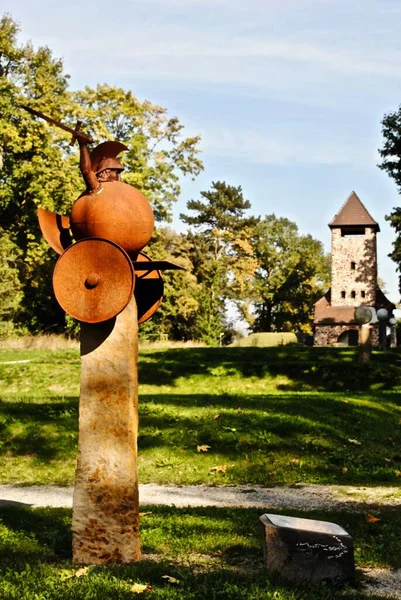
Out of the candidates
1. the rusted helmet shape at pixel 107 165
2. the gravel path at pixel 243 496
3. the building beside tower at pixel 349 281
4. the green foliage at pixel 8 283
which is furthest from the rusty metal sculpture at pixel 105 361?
the building beside tower at pixel 349 281

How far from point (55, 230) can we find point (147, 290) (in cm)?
91

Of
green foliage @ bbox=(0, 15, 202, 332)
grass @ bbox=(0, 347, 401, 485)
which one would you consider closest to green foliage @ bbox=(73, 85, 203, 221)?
green foliage @ bbox=(0, 15, 202, 332)

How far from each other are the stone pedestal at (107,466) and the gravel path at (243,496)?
2.91 m

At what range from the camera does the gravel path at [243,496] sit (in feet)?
29.3

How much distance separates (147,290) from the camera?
6.84 m

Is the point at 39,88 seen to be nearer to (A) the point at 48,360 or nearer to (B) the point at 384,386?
(A) the point at 48,360

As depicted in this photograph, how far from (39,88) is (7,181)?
16.8 ft

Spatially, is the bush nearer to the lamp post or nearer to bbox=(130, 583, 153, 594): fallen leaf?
the lamp post

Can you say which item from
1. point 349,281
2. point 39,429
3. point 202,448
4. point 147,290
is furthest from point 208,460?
point 349,281

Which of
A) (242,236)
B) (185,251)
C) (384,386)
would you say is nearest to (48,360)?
(384,386)

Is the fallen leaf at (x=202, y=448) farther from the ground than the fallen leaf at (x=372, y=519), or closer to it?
farther from the ground

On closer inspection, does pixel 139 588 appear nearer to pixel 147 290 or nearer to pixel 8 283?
pixel 147 290

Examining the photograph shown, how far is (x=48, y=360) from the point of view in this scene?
25922mm

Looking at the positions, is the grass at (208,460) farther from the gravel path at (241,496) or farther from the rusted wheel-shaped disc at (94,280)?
the rusted wheel-shaped disc at (94,280)
